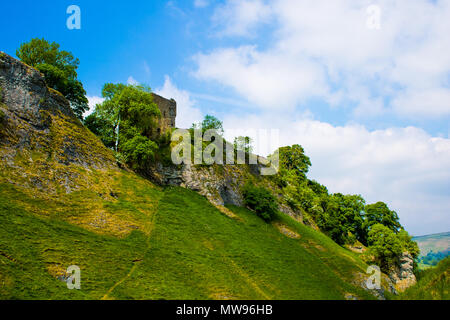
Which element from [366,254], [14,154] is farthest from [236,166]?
[14,154]

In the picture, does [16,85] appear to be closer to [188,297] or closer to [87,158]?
[87,158]

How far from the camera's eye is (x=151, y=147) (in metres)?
38.9

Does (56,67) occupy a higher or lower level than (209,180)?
higher

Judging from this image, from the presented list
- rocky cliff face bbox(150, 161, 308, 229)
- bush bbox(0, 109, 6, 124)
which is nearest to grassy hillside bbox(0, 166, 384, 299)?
rocky cliff face bbox(150, 161, 308, 229)

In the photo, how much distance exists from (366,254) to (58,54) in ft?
211

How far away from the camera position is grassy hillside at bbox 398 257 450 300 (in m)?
3.48

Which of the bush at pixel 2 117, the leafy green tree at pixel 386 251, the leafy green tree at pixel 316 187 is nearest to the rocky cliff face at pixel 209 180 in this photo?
the bush at pixel 2 117

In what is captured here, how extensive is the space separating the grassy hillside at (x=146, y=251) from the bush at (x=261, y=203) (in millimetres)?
4118

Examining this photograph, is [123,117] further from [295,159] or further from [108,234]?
[295,159]

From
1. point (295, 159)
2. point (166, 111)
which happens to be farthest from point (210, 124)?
point (295, 159)

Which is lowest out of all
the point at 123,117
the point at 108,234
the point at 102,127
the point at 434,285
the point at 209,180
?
the point at 108,234

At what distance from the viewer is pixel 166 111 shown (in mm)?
50719

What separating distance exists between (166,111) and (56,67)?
18.0 metres

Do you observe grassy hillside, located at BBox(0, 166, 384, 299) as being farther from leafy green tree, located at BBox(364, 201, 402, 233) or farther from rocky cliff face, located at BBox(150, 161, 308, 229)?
leafy green tree, located at BBox(364, 201, 402, 233)
